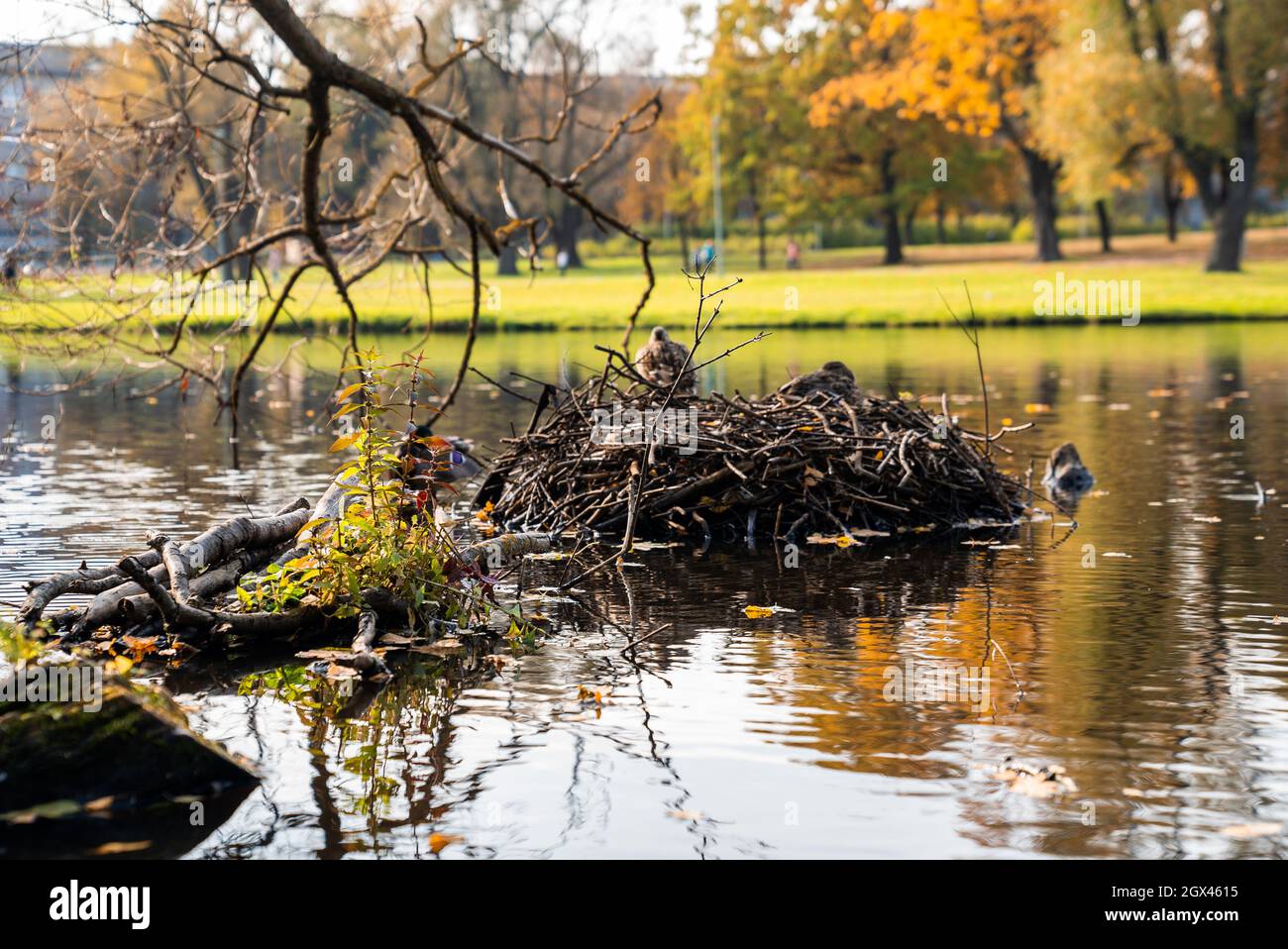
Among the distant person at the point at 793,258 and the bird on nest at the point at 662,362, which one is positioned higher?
the distant person at the point at 793,258

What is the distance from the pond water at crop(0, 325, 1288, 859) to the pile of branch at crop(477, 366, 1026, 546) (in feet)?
1.56

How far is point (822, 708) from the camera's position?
7.27m

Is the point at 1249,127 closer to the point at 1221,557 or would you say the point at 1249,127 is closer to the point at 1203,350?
the point at 1203,350

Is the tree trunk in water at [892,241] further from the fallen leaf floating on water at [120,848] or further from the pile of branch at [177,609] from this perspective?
the fallen leaf floating on water at [120,848]

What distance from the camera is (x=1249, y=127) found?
48312 millimetres

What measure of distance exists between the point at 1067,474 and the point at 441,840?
936 cm

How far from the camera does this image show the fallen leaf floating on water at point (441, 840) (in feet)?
18.5

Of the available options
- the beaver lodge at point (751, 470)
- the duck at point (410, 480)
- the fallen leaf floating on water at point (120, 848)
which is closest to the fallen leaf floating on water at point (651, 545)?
the beaver lodge at point (751, 470)

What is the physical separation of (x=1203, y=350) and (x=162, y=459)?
19.4 m

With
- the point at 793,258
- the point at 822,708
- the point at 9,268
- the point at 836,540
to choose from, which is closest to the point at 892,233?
the point at 793,258

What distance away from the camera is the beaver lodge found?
11695 mm

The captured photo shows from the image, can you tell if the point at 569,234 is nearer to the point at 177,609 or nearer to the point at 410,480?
the point at 410,480

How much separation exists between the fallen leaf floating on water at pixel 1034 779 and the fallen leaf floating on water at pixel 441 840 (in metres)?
1.89
